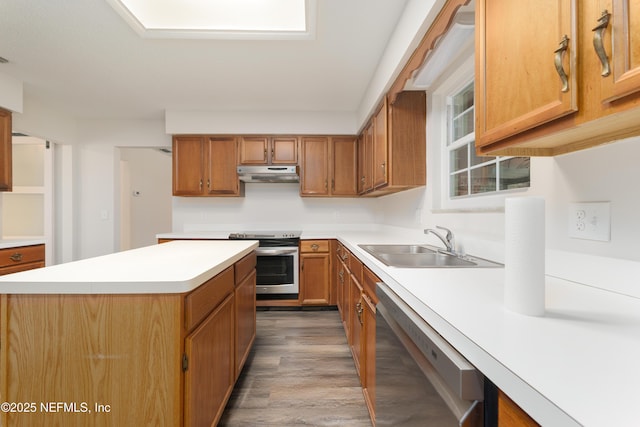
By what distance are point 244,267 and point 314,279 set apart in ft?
4.70

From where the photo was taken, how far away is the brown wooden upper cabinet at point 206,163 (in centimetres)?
362

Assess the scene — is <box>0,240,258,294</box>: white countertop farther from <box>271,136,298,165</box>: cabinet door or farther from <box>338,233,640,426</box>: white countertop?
<box>271,136,298,165</box>: cabinet door

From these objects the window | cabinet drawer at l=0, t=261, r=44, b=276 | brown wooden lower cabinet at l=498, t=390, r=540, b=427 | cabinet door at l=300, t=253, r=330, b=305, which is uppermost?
the window

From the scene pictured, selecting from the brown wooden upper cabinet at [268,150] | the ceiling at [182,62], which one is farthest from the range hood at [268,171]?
the ceiling at [182,62]

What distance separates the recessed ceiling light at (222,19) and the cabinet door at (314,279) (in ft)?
7.11

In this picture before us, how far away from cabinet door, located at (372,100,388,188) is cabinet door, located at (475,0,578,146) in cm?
137

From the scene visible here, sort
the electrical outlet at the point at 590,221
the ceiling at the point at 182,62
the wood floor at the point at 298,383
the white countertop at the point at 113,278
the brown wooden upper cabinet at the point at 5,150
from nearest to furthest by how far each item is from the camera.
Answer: the electrical outlet at the point at 590,221 → the white countertop at the point at 113,278 → the wood floor at the point at 298,383 → the ceiling at the point at 182,62 → the brown wooden upper cabinet at the point at 5,150

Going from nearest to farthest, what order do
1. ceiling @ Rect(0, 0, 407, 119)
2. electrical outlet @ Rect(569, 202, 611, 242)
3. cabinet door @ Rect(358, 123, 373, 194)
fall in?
electrical outlet @ Rect(569, 202, 611, 242) < ceiling @ Rect(0, 0, 407, 119) < cabinet door @ Rect(358, 123, 373, 194)

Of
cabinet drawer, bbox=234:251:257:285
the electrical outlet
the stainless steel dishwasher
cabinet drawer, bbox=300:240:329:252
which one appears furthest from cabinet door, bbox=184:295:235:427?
cabinet drawer, bbox=300:240:329:252

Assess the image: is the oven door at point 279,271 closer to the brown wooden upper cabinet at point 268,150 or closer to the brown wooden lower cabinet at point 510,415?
the brown wooden upper cabinet at point 268,150

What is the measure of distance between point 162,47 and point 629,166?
9.13ft

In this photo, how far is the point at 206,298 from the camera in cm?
124

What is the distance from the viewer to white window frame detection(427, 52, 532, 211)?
5.98 ft

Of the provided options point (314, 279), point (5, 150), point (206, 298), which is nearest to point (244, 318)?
point (206, 298)
